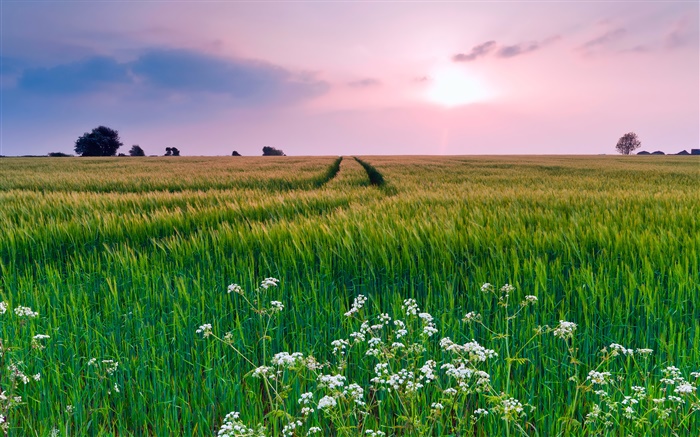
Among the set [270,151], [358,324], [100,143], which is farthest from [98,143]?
[358,324]

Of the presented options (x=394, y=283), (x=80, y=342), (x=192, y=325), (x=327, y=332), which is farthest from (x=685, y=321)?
(x=80, y=342)

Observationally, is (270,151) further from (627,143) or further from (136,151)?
(627,143)

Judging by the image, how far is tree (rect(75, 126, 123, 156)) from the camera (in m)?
110

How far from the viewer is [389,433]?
6.82 feet

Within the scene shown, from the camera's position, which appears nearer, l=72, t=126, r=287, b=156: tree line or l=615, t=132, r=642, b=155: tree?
l=72, t=126, r=287, b=156: tree line

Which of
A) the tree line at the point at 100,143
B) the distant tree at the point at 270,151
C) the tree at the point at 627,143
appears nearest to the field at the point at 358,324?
the tree line at the point at 100,143

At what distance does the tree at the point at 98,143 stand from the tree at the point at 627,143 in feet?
563

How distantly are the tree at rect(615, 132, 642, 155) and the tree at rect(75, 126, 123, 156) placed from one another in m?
172

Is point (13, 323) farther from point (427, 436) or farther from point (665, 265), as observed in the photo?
point (665, 265)

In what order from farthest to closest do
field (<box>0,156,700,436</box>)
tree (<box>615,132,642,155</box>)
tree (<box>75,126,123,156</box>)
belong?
tree (<box>615,132,642,155</box>)
tree (<box>75,126,123,156</box>)
field (<box>0,156,700,436</box>)

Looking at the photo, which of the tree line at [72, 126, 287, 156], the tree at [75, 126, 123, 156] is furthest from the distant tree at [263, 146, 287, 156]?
the tree at [75, 126, 123, 156]

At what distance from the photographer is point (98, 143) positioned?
110812 mm

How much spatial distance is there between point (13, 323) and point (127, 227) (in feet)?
10.8

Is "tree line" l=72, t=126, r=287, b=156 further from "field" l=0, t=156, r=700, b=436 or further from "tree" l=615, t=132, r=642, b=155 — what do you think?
"tree" l=615, t=132, r=642, b=155
